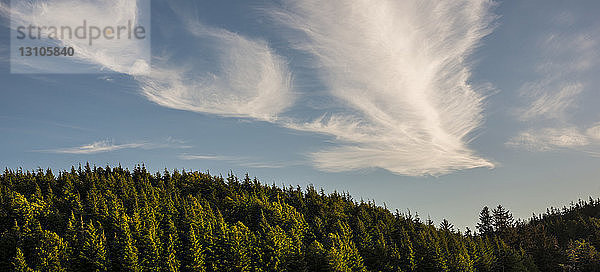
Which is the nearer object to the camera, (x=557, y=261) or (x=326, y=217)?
A: (x=557, y=261)

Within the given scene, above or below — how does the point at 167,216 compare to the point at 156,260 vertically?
above

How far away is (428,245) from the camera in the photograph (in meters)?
104

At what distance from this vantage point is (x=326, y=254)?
301 feet

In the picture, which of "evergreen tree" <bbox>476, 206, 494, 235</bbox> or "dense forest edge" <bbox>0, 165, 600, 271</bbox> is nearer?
"dense forest edge" <bbox>0, 165, 600, 271</bbox>

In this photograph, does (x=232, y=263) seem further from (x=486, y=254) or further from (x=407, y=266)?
(x=486, y=254)

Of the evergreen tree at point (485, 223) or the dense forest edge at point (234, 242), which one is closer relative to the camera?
the dense forest edge at point (234, 242)

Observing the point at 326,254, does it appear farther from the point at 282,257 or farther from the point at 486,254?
the point at 486,254

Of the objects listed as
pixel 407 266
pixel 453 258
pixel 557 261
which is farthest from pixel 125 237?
pixel 557 261

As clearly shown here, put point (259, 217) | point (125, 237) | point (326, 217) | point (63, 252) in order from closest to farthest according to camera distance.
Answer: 1. point (63, 252)
2. point (125, 237)
3. point (259, 217)
4. point (326, 217)

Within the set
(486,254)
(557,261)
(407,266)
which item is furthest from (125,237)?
(557,261)

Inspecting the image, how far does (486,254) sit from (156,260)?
9322cm

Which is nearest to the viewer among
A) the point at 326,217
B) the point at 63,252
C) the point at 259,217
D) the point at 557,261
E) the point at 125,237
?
the point at 63,252

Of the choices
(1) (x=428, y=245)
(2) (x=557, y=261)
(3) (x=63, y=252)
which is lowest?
(2) (x=557, y=261)

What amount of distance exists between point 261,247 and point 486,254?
6789 centimetres
